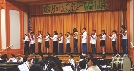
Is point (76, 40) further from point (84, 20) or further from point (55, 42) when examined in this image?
point (84, 20)

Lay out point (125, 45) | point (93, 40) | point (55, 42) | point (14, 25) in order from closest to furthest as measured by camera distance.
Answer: point (125, 45), point (93, 40), point (55, 42), point (14, 25)

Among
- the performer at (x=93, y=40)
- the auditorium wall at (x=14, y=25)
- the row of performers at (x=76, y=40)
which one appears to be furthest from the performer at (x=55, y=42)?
the auditorium wall at (x=14, y=25)

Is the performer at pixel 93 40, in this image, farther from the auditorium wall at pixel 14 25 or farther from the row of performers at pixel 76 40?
the auditorium wall at pixel 14 25

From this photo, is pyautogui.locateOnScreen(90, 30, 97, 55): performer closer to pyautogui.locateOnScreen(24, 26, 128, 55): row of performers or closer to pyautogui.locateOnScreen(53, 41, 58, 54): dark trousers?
pyautogui.locateOnScreen(24, 26, 128, 55): row of performers

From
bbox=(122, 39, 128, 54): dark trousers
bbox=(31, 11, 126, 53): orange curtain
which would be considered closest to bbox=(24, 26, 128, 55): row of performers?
bbox=(122, 39, 128, 54): dark trousers

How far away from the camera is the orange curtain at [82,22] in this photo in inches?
539

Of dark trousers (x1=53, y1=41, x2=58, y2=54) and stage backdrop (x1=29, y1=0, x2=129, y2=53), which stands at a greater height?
stage backdrop (x1=29, y1=0, x2=129, y2=53)

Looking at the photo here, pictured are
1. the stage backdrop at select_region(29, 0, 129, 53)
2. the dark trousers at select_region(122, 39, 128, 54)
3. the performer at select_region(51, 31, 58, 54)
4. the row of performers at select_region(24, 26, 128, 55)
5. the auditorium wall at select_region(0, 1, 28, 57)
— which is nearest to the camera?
the dark trousers at select_region(122, 39, 128, 54)

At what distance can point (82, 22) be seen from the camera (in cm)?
1462

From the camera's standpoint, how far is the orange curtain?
44.9 ft

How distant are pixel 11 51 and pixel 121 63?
360 inches

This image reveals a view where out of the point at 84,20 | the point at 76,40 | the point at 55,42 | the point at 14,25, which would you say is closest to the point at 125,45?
the point at 76,40

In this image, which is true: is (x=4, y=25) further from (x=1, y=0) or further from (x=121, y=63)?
(x=121, y=63)

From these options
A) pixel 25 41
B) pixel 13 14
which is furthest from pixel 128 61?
pixel 13 14
